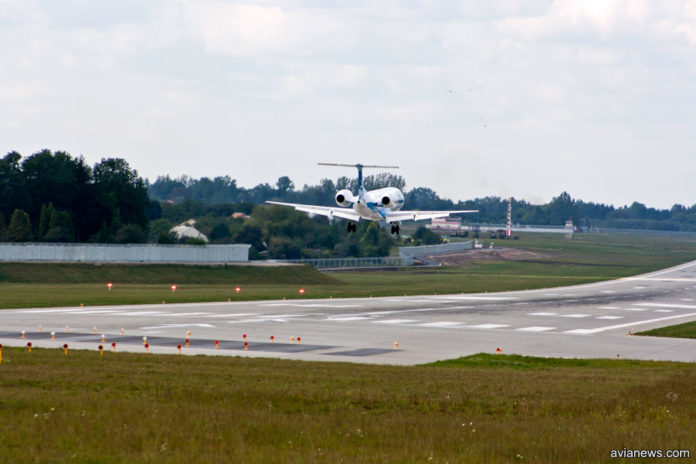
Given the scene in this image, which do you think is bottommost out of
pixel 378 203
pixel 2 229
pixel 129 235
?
pixel 129 235

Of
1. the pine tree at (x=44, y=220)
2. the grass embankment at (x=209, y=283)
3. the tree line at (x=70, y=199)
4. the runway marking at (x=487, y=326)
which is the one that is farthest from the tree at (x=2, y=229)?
the runway marking at (x=487, y=326)

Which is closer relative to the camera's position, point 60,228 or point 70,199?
point 60,228

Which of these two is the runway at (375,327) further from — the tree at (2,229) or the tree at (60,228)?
the tree at (2,229)

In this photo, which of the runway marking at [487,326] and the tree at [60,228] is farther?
the tree at [60,228]

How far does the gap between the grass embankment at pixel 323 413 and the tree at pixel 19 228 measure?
94956 mm

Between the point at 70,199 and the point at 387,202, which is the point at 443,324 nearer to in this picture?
the point at 387,202

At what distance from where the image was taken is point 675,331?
188 feet

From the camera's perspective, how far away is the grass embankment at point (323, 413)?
16625mm

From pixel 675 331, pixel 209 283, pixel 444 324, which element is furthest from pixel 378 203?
pixel 209 283

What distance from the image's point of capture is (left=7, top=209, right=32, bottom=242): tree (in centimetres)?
12162

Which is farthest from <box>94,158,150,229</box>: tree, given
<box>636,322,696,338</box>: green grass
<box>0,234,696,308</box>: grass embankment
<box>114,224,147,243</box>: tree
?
<box>636,322,696,338</box>: green grass

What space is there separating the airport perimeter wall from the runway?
39.7 m

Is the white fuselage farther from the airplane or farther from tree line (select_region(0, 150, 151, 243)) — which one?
tree line (select_region(0, 150, 151, 243))

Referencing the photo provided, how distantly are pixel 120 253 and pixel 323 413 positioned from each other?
94.0 meters
